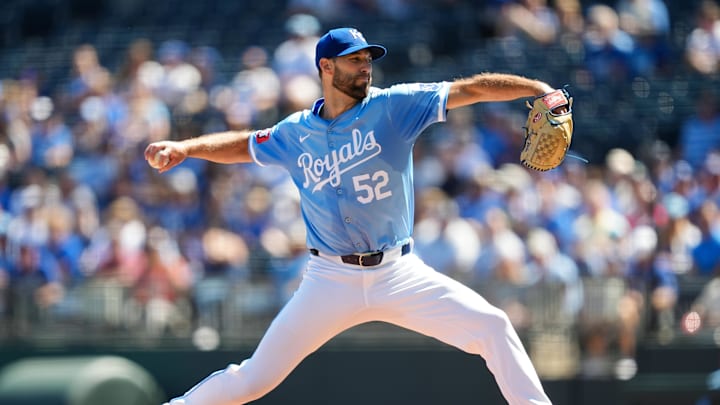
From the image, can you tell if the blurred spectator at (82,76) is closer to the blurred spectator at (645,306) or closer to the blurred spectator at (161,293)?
the blurred spectator at (161,293)

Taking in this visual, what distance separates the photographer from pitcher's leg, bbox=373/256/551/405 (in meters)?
5.57

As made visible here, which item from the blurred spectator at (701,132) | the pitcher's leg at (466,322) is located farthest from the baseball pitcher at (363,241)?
the blurred spectator at (701,132)

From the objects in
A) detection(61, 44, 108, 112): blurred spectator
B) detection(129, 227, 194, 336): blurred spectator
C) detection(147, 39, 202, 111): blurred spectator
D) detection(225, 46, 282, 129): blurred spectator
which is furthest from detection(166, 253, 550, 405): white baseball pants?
detection(61, 44, 108, 112): blurred spectator

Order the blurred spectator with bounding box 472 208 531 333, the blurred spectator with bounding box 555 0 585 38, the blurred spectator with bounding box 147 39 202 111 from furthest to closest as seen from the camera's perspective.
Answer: the blurred spectator with bounding box 147 39 202 111, the blurred spectator with bounding box 555 0 585 38, the blurred spectator with bounding box 472 208 531 333

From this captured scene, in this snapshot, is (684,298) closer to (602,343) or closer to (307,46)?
(602,343)

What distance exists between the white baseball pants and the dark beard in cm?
82

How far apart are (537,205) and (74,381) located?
403 centimetres

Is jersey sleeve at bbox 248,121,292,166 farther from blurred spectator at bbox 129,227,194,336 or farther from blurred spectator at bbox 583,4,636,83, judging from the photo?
blurred spectator at bbox 583,4,636,83

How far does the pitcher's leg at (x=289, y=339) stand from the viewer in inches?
224

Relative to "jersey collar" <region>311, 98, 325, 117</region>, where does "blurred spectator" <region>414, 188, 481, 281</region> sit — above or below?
below

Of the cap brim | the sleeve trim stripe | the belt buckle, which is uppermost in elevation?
the cap brim

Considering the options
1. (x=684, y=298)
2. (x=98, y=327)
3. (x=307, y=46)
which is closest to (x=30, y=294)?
(x=98, y=327)

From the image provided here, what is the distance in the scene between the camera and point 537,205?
10.1m

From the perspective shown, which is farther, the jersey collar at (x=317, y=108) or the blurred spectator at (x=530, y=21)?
the blurred spectator at (x=530, y=21)
